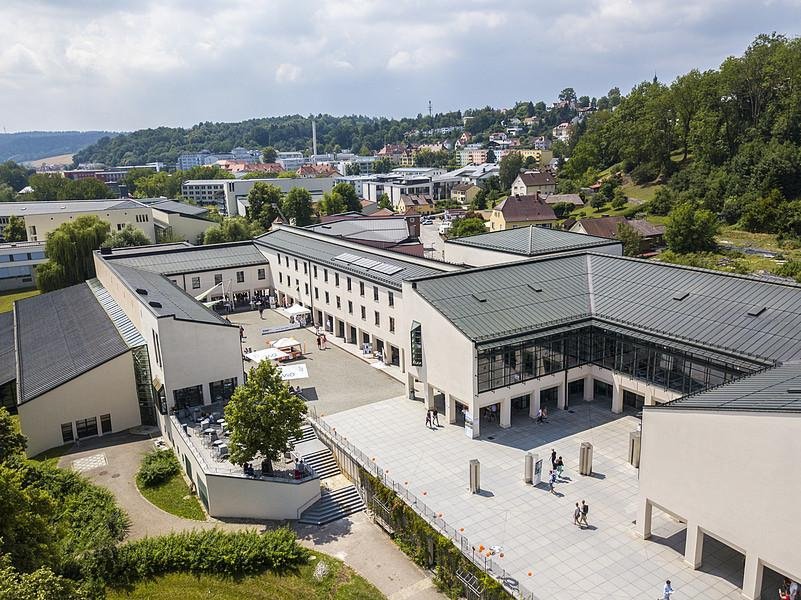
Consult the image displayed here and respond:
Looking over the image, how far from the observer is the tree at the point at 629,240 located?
7562 cm

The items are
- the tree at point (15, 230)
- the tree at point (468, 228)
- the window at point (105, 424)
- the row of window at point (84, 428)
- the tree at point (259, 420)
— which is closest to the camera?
the tree at point (259, 420)

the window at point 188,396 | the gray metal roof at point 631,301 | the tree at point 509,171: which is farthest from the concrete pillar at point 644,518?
the tree at point 509,171

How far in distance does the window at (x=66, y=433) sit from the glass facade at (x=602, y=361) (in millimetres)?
24374

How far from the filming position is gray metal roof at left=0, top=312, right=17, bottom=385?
129 feet

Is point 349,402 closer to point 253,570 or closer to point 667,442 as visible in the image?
point 253,570

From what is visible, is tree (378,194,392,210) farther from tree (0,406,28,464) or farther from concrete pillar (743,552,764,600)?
concrete pillar (743,552,764,600)

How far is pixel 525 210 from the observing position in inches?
3883

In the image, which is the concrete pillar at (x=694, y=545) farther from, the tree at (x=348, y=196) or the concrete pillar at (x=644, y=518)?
the tree at (x=348, y=196)

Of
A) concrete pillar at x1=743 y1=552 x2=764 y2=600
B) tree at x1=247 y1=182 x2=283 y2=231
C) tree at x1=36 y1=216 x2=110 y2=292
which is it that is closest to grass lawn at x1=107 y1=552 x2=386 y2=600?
concrete pillar at x1=743 y1=552 x2=764 y2=600

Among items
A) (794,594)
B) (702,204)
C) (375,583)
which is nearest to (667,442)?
(794,594)

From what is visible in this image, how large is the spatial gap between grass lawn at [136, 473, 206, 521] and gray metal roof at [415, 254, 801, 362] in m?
16.2

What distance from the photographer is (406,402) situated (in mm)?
36719

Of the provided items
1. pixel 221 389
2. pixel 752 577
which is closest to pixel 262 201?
pixel 221 389

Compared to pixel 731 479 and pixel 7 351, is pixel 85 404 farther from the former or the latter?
pixel 731 479
